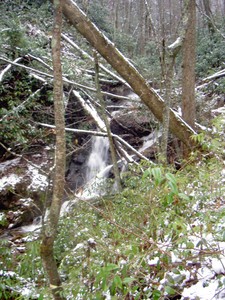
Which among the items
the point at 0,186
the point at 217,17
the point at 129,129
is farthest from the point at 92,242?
the point at 217,17

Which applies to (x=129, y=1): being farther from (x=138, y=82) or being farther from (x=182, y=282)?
(x=182, y=282)

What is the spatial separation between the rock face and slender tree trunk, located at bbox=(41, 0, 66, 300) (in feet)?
16.9

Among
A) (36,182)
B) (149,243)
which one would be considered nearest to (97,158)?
(36,182)

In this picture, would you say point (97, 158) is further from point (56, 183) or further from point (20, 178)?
point (56, 183)

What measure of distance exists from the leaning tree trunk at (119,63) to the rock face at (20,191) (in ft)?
12.9

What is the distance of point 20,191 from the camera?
28.3ft

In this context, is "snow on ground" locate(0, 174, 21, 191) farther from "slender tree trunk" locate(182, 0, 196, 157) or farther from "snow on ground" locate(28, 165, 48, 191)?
"slender tree trunk" locate(182, 0, 196, 157)

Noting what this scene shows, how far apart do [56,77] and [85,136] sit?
744cm

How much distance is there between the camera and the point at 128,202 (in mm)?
4129

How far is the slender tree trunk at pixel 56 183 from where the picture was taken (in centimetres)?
300

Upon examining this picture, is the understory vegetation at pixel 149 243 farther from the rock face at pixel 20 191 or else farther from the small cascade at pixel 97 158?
the small cascade at pixel 97 158

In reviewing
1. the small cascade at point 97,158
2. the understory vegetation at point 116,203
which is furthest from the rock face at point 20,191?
the small cascade at point 97,158

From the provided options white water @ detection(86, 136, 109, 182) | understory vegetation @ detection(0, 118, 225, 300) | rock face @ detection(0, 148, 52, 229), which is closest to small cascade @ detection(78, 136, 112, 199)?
white water @ detection(86, 136, 109, 182)

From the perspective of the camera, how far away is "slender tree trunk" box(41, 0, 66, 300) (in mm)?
2996
